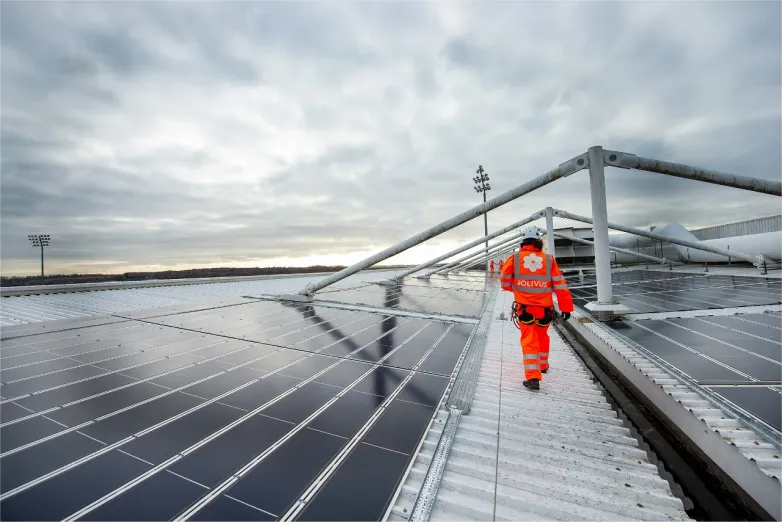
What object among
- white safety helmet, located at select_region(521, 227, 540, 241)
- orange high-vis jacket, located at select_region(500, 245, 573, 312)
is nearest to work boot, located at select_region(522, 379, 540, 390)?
orange high-vis jacket, located at select_region(500, 245, 573, 312)

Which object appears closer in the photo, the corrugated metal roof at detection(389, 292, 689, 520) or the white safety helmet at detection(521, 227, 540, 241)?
the corrugated metal roof at detection(389, 292, 689, 520)

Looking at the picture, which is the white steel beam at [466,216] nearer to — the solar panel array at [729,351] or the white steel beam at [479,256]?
the solar panel array at [729,351]

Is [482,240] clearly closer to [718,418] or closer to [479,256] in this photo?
[479,256]

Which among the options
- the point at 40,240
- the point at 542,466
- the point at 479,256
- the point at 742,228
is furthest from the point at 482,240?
the point at 40,240

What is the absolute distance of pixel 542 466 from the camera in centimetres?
296

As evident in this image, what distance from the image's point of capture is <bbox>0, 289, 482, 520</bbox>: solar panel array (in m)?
2.44

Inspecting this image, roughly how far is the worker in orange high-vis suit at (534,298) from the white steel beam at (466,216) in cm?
489

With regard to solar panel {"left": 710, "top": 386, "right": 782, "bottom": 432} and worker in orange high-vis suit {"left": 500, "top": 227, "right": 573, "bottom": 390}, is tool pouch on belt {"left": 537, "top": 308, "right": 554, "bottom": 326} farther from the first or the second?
solar panel {"left": 710, "top": 386, "right": 782, "bottom": 432}

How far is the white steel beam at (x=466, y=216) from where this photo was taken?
29.4 ft

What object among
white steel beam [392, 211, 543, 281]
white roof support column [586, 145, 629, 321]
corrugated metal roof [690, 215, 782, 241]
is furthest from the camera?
corrugated metal roof [690, 215, 782, 241]

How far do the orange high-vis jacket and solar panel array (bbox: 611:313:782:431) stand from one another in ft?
5.94

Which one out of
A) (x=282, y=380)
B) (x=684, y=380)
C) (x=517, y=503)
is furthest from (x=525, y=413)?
(x=282, y=380)

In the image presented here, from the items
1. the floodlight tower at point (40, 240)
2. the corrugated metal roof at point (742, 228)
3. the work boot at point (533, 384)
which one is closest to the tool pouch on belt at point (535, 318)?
the work boot at point (533, 384)

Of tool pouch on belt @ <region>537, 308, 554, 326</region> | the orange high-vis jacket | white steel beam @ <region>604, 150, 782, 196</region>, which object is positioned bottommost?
tool pouch on belt @ <region>537, 308, 554, 326</region>
